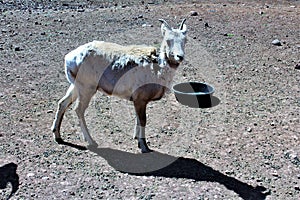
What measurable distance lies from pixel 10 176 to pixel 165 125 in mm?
2944

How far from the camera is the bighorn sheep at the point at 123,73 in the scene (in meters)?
6.74

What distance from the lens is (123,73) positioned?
688 cm

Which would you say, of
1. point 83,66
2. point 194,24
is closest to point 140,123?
point 83,66

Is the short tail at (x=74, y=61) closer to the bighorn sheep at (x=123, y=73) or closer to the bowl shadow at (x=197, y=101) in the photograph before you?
the bighorn sheep at (x=123, y=73)

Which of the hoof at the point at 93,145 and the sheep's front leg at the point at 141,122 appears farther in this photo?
the hoof at the point at 93,145

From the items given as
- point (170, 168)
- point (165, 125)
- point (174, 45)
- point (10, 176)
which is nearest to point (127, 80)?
point (174, 45)

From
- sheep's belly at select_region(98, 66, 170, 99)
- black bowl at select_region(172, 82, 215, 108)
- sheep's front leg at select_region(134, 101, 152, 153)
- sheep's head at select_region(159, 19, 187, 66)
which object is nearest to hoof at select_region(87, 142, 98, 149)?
sheep's front leg at select_region(134, 101, 152, 153)

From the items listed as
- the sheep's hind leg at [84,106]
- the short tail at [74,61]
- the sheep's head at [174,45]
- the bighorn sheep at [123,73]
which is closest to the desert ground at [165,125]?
the sheep's hind leg at [84,106]

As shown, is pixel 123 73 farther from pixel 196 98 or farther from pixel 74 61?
pixel 196 98

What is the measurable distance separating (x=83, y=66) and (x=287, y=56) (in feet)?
22.8

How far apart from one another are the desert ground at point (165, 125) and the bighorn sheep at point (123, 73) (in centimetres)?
74

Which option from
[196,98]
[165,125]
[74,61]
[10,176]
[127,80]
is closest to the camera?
[10,176]

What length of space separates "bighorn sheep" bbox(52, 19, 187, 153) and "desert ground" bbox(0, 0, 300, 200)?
0.74 m

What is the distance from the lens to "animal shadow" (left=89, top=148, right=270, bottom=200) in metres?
6.23
